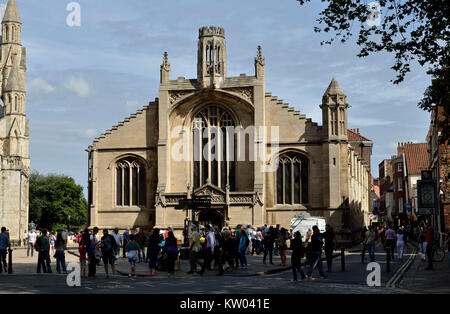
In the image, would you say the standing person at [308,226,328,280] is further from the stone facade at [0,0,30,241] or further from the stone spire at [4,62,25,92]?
the stone spire at [4,62,25,92]

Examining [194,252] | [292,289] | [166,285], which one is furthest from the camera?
[194,252]

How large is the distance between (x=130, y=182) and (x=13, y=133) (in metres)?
21.7

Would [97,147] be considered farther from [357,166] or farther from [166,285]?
[166,285]

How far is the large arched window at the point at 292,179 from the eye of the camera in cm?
4741

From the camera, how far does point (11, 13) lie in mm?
76625

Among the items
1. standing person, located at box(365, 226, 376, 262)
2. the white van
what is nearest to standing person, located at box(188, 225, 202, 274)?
standing person, located at box(365, 226, 376, 262)

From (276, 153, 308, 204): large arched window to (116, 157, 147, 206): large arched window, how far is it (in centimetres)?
1007

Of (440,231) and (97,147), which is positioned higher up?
(97,147)

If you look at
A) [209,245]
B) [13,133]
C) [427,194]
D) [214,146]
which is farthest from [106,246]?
[13,133]

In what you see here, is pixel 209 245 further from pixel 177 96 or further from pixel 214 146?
pixel 177 96

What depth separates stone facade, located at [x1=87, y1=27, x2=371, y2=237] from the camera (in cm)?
4600
